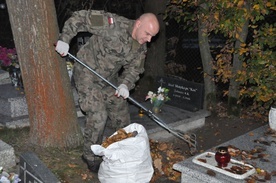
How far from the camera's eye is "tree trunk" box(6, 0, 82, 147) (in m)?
4.48

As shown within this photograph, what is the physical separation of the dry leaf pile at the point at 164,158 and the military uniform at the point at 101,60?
791 mm

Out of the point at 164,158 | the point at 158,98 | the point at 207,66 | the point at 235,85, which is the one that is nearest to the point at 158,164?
the point at 164,158

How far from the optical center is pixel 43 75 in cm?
462

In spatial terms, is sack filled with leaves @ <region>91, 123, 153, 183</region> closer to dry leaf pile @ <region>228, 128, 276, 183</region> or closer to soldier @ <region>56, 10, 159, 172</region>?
soldier @ <region>56, 10, 159, 172</region>

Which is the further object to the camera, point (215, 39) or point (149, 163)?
point (215, 39)

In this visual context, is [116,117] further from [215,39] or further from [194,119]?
[215,39]

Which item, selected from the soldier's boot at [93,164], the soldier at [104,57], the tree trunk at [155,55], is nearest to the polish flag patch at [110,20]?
the soldier at [104,57]

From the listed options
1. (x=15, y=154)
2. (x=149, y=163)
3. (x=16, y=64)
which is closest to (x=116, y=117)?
(x=149, y=163)

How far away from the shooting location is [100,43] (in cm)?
429

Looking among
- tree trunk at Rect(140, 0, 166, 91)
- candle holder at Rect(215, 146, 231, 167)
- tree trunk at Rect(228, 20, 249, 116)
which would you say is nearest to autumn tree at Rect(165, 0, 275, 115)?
tree trunk at Rect(228, 20, 249, 116)

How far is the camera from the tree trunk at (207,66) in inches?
278

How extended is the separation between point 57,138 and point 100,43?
142 cm

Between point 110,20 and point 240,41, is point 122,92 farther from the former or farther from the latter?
point 240,41

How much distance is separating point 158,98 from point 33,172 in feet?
11.6
